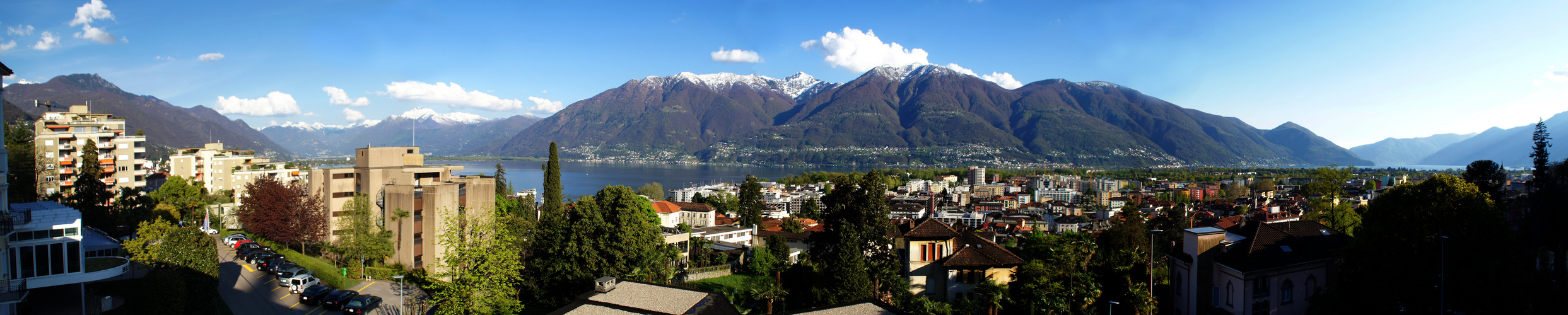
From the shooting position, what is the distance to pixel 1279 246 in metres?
16.0

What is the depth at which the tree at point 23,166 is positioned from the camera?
24453mm

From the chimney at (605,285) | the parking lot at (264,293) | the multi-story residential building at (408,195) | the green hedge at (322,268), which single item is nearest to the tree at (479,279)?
the chimney at (605,285)

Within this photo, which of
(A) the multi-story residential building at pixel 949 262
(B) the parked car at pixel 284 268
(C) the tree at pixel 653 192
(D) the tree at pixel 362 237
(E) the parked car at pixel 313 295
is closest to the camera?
(E) the parked car at pixel 313 295

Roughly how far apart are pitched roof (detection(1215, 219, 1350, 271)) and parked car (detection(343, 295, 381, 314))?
20.4 m

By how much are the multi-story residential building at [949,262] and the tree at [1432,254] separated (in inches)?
267

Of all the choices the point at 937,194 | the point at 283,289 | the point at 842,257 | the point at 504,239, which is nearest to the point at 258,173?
the point at 283,289

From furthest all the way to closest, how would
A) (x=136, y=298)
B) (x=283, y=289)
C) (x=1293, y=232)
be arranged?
(x=283, y=289)
(x=1293, y=232)
(x=136, y=298)

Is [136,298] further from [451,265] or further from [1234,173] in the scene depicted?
[1234,173]

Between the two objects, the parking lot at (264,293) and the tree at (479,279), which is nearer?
the tree at (479,279)

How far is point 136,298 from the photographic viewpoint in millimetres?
14625

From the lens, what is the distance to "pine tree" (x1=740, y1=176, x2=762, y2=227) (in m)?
44.5

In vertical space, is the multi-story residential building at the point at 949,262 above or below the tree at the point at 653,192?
above

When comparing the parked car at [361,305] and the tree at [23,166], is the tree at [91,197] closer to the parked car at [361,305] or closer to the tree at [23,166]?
the tree at [23,166]

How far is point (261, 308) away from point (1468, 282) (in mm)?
26186
